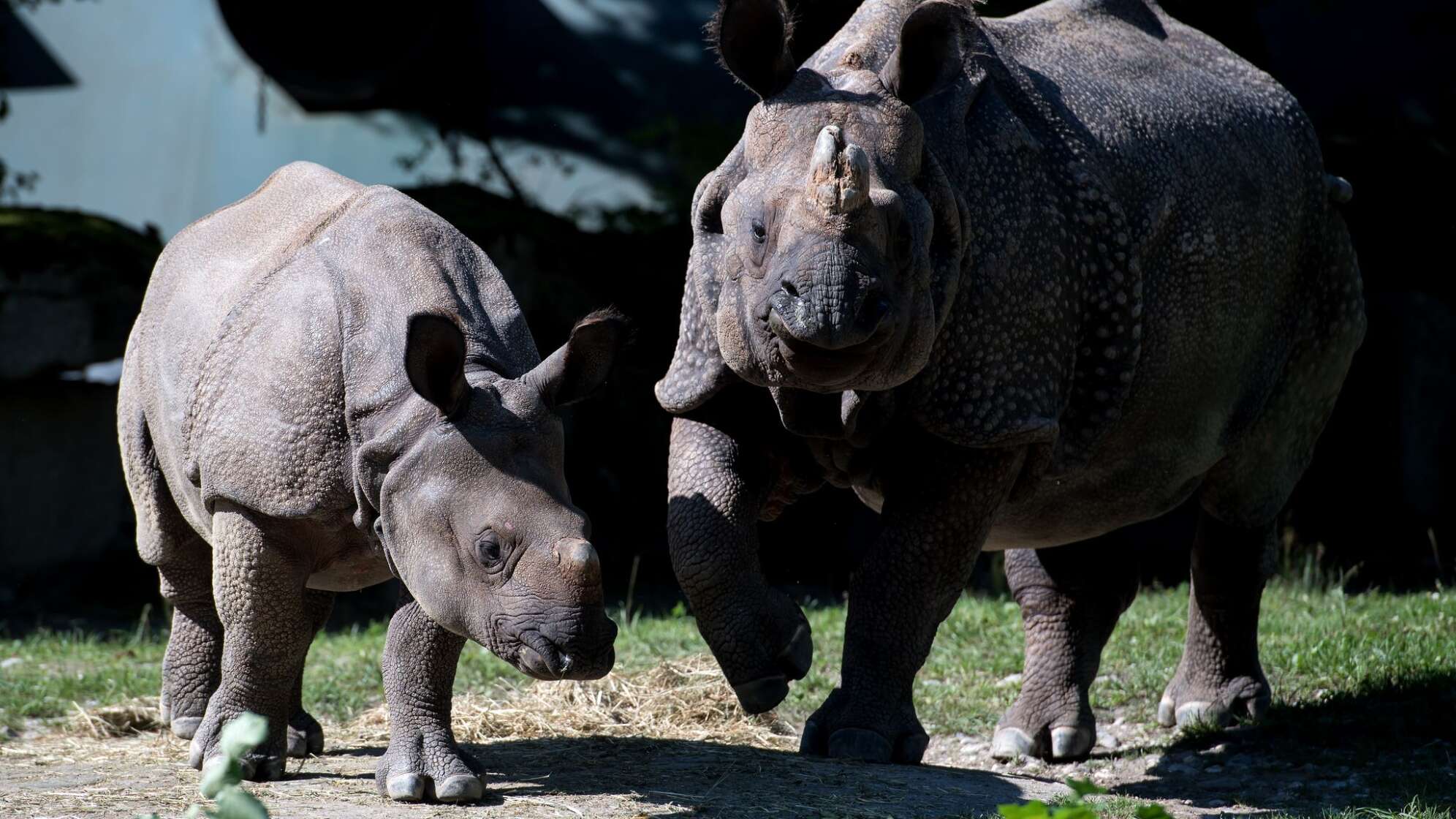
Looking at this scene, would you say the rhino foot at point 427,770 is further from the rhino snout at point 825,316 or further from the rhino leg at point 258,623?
the rhino snout at point 825,316

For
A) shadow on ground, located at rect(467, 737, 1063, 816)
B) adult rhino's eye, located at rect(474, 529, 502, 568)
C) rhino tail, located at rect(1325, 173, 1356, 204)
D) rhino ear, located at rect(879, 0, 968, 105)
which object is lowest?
shadow on ground, located at rect(467, 737, 1063, 816)

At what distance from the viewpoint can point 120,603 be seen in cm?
1027

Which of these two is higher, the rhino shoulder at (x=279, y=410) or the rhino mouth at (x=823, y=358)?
the rhino mouth at (x=823, y=358)

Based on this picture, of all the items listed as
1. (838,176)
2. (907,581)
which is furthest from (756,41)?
(907,581)

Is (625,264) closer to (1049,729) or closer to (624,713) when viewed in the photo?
(624,713)

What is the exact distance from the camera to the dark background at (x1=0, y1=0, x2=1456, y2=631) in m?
10.2

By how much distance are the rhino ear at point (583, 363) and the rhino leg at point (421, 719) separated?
2.45 ft

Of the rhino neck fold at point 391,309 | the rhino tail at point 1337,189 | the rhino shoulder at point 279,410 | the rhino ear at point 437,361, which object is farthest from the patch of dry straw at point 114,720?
the rhino tail at point 1337,189

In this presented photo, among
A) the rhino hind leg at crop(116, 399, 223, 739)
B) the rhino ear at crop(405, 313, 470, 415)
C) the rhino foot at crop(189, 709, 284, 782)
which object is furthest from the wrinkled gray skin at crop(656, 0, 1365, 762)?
the rhino hind leg at crop(116, 399, 223, 739)

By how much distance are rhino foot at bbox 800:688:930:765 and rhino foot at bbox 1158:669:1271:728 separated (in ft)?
5.60

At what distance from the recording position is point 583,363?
4.92 metres

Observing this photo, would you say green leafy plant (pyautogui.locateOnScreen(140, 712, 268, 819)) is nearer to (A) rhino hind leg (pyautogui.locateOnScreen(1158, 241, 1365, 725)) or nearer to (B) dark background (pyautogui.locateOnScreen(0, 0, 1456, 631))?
(A) rhino hind leg (pyautogui.locateOnScreen(1158, 241, 1365, 725))

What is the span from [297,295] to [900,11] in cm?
206

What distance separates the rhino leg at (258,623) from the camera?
5.20 m
